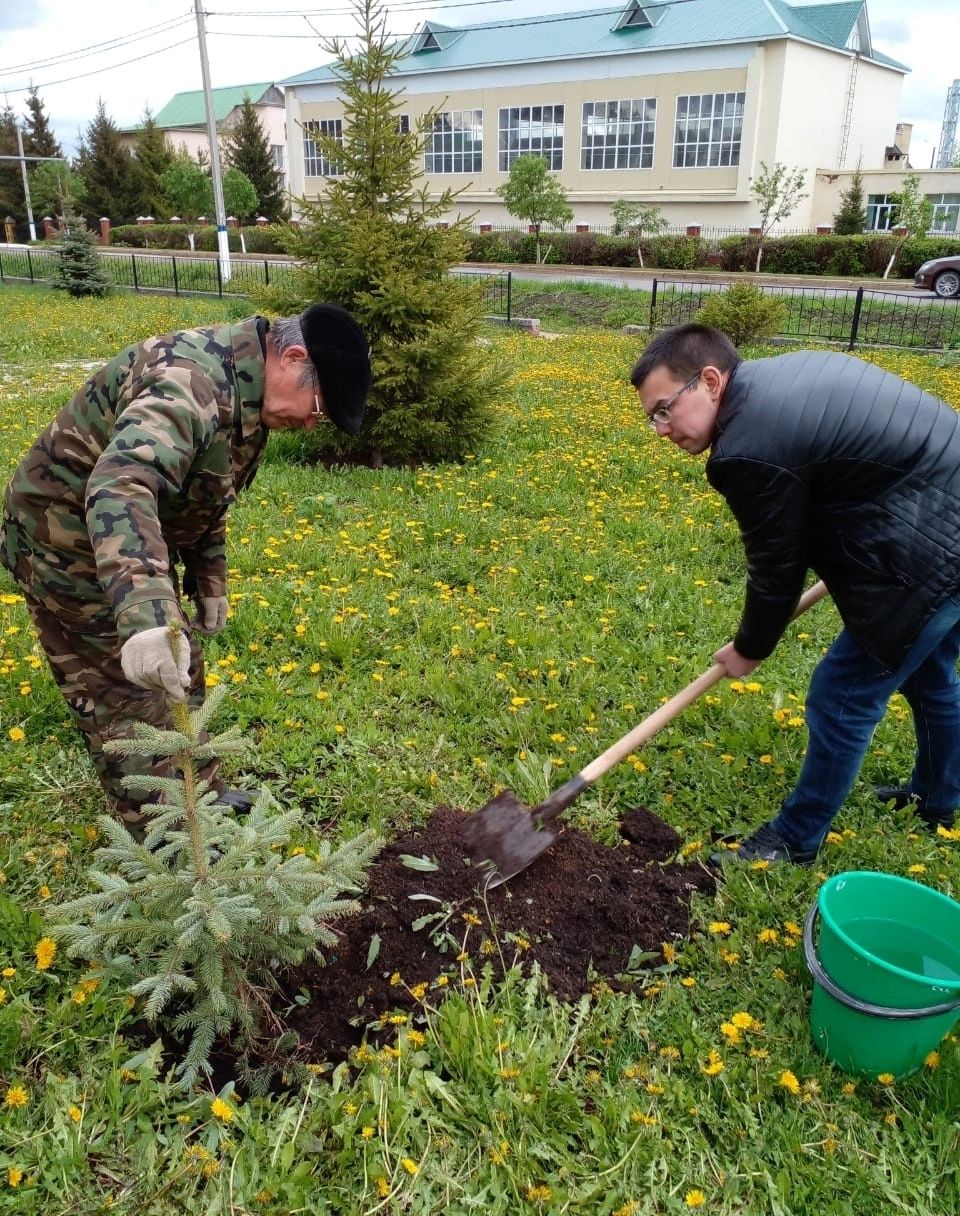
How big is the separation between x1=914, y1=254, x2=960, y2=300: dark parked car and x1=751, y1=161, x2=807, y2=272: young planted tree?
8.84 metres

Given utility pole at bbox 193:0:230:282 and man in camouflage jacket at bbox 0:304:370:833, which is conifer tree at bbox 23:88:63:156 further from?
man in camouflage jacket at bbox 0:304:370:833

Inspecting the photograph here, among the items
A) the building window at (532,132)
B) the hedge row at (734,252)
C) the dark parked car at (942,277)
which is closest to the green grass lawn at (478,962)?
the dark parked car at (942,277)

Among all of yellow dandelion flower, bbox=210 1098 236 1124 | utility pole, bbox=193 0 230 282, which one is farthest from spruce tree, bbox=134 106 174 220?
yellow dandelion flower, bbox=210 1098 236 1124

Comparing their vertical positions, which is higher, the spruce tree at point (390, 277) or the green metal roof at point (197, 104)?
the green metal roof at point (197, 104)

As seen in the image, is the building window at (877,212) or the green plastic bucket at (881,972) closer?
the green plastic bucket at (881,972)

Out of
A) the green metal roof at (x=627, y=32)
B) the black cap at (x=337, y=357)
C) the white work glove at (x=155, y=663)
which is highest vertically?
the green metal roof at (x=627, y=32)

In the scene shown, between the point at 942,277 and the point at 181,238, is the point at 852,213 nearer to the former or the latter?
the point at 942,277

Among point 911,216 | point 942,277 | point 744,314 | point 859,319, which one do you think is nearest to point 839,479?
point 744,314

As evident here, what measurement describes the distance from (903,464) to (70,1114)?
2492 millimetres

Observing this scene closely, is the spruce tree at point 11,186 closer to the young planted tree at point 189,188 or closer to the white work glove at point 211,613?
the young planted tree at point 189,188

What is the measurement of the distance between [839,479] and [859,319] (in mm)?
13413

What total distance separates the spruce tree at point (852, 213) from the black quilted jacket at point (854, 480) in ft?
111

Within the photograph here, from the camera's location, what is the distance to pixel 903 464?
7.83 ft

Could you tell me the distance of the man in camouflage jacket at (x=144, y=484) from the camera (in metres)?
1.95
